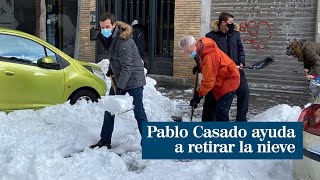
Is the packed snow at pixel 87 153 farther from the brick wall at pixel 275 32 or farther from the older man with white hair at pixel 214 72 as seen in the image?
the brick wall at pixel 275 32

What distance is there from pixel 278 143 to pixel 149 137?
45.0 inches

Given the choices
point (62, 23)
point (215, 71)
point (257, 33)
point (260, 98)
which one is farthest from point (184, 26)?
point (215, 71)

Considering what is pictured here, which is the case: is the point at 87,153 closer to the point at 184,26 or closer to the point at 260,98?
the point at 260,98

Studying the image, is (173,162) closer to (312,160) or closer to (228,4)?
(312,160)

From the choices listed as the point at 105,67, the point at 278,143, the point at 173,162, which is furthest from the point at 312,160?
the point at 105,67

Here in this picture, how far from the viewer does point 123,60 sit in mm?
5898

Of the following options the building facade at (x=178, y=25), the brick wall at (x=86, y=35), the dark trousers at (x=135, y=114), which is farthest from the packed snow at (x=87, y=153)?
the brick wall at (x=86, y=35)

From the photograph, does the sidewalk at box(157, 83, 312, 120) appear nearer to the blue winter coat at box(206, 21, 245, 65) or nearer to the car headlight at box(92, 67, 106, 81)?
the car headlight at box(92, 67, 106, 81)

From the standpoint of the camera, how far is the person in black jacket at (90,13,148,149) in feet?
19.4

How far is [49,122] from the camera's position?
7.56 meters

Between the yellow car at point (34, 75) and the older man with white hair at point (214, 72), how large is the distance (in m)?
2.66

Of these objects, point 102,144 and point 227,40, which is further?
point 227,40

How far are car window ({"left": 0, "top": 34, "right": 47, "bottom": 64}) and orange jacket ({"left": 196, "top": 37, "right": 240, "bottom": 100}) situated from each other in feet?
10.6

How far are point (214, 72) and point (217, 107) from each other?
0.63 metres
